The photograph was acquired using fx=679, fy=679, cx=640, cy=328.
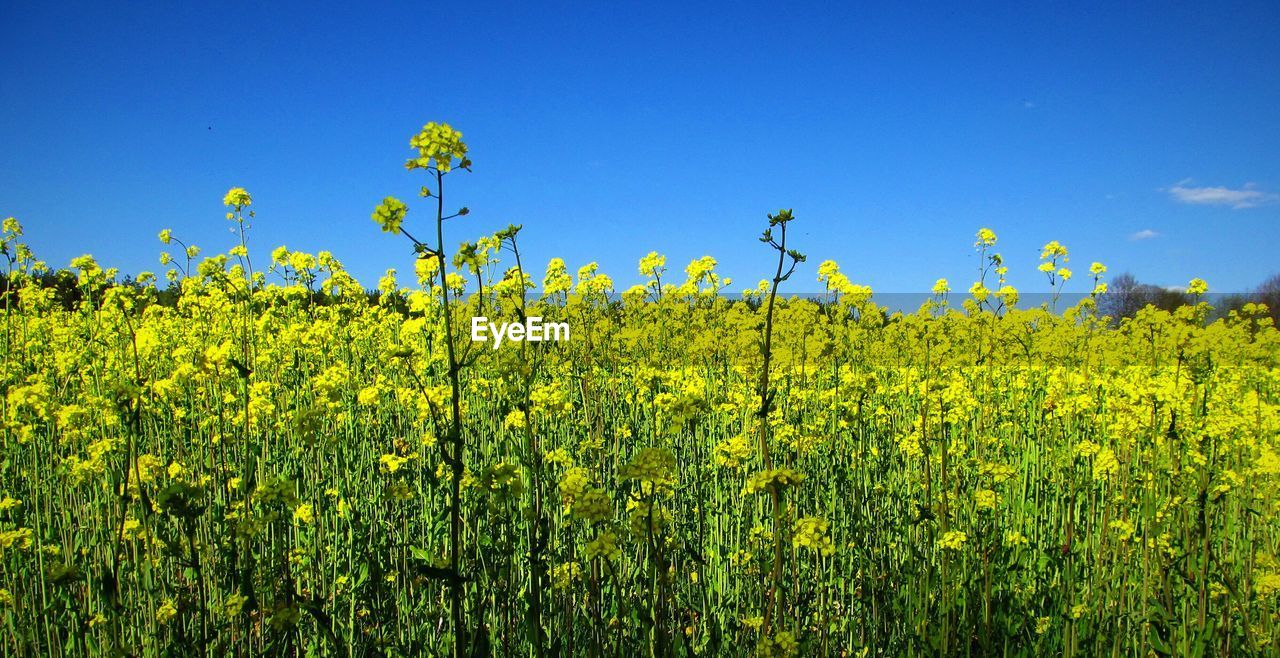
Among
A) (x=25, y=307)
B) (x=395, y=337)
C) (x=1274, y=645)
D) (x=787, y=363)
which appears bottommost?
(x=1274, y=645)

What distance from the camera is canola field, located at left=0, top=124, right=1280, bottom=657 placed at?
200 centimetres

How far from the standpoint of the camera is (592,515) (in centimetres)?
166

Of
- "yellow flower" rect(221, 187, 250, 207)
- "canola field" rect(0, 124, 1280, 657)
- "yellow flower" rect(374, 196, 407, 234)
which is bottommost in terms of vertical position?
"canola field" rect(0, 124, 1280, 657)

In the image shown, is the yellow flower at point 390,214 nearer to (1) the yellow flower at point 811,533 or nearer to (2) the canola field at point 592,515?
(2) the canola field at point 592,515

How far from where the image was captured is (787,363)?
22.6 feet

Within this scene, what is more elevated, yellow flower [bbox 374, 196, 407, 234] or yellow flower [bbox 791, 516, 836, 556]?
yellow flower [bbox 374, 196, 407, 234]

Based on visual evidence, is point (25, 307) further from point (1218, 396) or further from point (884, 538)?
point (1218, 396)

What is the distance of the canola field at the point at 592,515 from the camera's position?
2.00 meters

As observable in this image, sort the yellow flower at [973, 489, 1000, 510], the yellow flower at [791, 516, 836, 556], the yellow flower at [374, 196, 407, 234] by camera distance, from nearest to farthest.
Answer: the yellow flower at [374, 196, 407, 234] < the yellow flower at [791, 516, 836, 556] < the yellow flower at [973, 489, 1000, 510]

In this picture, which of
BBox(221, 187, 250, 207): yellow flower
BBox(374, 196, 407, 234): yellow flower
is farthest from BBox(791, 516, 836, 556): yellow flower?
BBox(221, 187, 250, 207): yellow flower

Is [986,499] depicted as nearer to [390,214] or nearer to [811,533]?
[811,533]

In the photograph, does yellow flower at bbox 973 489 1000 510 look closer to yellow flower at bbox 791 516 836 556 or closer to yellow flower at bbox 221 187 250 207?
yellow flower at bbox 791 516 836 556

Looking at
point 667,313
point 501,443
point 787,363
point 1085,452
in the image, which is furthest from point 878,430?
point 667,313

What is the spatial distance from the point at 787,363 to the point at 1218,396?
11.7 feet
